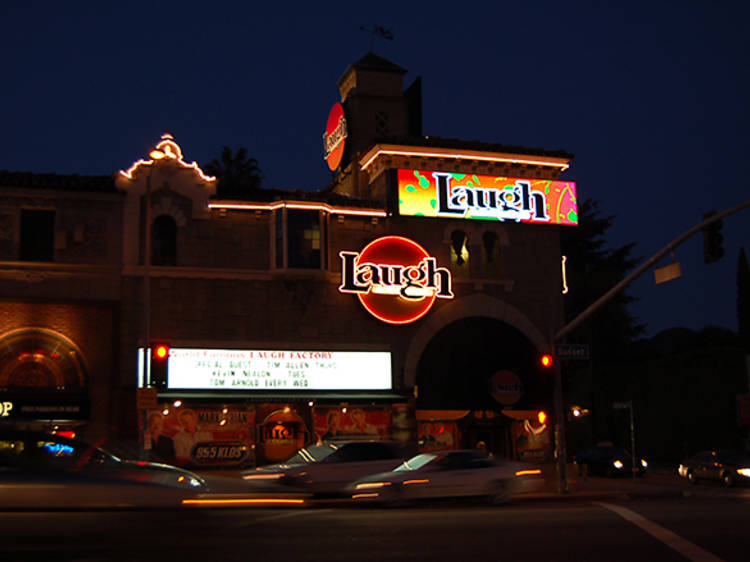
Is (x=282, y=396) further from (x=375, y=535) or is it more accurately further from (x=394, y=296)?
(x=375, y=535)

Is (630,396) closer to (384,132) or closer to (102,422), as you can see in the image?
(384,132)

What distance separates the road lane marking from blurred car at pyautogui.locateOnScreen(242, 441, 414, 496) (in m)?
8.69

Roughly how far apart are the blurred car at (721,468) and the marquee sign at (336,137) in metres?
19.7

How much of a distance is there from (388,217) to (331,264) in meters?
3.00

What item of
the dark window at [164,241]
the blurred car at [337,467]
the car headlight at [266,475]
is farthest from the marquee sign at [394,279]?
the car headlight at [266,475]

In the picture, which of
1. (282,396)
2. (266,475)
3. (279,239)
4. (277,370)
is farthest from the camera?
(279,239)

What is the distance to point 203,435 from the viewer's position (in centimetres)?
3212

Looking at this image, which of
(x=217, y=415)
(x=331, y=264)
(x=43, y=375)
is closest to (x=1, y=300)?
(x=43, y=375)

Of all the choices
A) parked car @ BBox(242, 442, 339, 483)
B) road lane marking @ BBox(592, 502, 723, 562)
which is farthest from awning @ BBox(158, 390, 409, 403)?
road lane marking @ BBox(592, 502, 723, 562)

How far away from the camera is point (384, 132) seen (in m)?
40.3

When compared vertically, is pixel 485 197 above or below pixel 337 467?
above

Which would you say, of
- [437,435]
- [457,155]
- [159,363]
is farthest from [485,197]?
[159,363]

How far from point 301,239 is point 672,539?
22299 mm

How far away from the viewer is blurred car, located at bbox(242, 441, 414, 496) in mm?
23656
